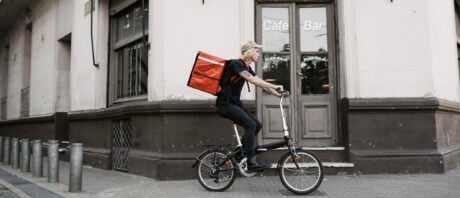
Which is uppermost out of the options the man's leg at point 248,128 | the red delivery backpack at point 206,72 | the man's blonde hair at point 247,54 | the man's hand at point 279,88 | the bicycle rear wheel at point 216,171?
the man's blonde hair at point 247,54

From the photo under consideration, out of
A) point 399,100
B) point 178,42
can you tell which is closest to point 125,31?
point 178,42

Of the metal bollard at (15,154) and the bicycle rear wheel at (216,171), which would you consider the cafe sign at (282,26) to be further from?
the metal bollard at (15,154)

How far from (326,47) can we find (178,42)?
2826mm

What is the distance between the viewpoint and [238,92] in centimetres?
593

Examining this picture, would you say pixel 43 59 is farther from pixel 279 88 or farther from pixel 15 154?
pixel 279 88

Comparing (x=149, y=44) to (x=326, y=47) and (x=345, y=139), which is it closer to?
(x=326, y=47)

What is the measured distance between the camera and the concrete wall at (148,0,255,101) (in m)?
7.27

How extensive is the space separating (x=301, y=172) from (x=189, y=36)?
10.7ft

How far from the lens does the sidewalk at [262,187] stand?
5621mm

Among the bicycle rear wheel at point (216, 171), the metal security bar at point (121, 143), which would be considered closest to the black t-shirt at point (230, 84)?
the bicycle rear wheel at point (216, 171)

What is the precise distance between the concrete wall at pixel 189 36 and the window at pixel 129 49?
2.58ft

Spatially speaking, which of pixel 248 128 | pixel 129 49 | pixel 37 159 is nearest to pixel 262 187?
pixel 248 128

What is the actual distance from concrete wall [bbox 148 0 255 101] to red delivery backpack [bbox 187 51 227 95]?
4.24 feet

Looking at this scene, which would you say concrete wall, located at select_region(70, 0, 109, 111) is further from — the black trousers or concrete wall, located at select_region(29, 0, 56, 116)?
the black trousers
